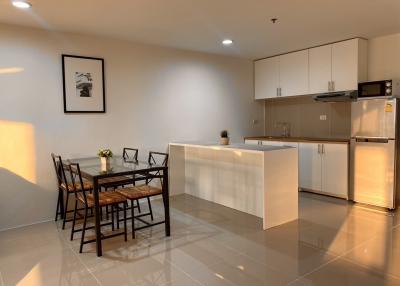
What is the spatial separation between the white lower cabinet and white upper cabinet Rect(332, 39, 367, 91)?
0.89m

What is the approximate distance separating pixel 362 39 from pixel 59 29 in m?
4.02

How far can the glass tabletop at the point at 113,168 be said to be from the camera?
118 inches

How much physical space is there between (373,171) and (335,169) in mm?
515

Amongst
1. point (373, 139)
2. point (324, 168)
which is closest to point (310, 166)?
point (324, 168)

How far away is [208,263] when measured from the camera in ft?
8.69

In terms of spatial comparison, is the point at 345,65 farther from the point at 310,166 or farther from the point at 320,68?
the point at 310,166

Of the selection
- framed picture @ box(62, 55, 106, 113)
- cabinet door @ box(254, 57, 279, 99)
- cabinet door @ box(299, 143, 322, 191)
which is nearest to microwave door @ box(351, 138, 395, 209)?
cabinet door @ box(299, 143, 322, 191)

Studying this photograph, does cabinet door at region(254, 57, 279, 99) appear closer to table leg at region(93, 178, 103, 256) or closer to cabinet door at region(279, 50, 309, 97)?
cabinet door at region(279, 50, 309, 97)

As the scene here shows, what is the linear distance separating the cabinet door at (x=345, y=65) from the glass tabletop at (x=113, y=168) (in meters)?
2.94

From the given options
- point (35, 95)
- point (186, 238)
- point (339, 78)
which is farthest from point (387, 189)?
point (35, 95)

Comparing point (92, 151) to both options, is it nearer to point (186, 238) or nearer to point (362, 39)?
point (186, 238)

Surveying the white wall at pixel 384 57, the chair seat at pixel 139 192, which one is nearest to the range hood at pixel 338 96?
the white wall at pixel 384 57

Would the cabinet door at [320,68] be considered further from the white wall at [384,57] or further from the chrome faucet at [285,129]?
the chrome faucet at [285,129]

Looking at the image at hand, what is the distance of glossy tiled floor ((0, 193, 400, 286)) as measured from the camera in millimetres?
2410
